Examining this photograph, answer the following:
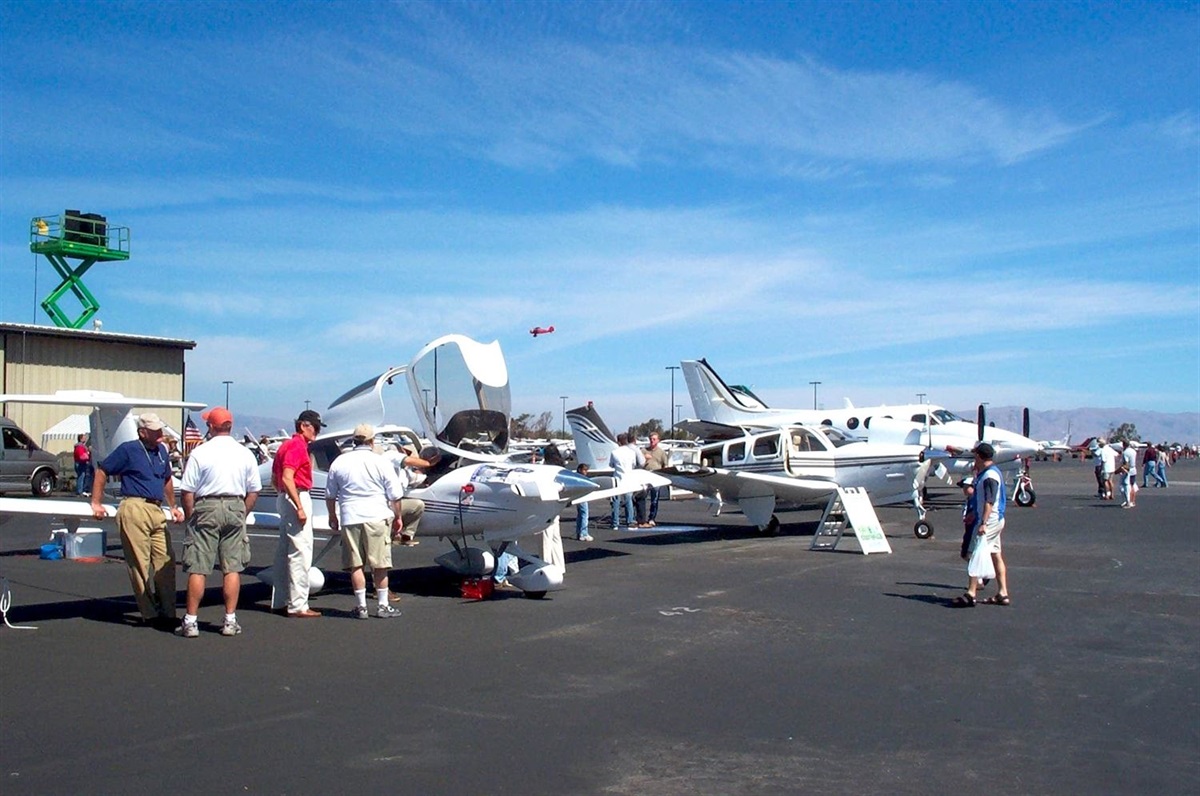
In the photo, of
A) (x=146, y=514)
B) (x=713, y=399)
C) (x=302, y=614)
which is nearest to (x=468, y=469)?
(x=302, y=614)

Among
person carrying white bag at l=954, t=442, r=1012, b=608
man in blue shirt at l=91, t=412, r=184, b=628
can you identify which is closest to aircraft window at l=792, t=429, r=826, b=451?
person carrying white bag at l=954, t=442, r=1012, b=608

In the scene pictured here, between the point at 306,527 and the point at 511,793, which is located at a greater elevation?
the point at 306,527

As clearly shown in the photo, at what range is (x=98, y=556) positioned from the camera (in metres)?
12.7

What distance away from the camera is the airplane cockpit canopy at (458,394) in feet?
34.5

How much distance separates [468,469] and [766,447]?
947cm

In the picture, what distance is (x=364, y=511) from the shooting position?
898 cm

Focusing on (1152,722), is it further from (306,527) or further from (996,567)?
(306,527)

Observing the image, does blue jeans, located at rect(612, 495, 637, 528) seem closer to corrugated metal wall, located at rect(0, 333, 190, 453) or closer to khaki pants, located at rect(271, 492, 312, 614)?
khaki pants, located at rect(271, 492, 312, 614)

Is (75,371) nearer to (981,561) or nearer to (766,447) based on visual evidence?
(766,447)

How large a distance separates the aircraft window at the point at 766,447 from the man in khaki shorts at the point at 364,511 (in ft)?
34.3

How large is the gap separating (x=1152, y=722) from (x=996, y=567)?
4.16 m

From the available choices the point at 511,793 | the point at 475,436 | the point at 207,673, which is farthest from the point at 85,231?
the point at 511,793

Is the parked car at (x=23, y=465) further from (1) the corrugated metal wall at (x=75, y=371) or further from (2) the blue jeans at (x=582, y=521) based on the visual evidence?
(2) the blue jeans at (x=582, y=521)

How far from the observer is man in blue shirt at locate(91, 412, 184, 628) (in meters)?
8.23
